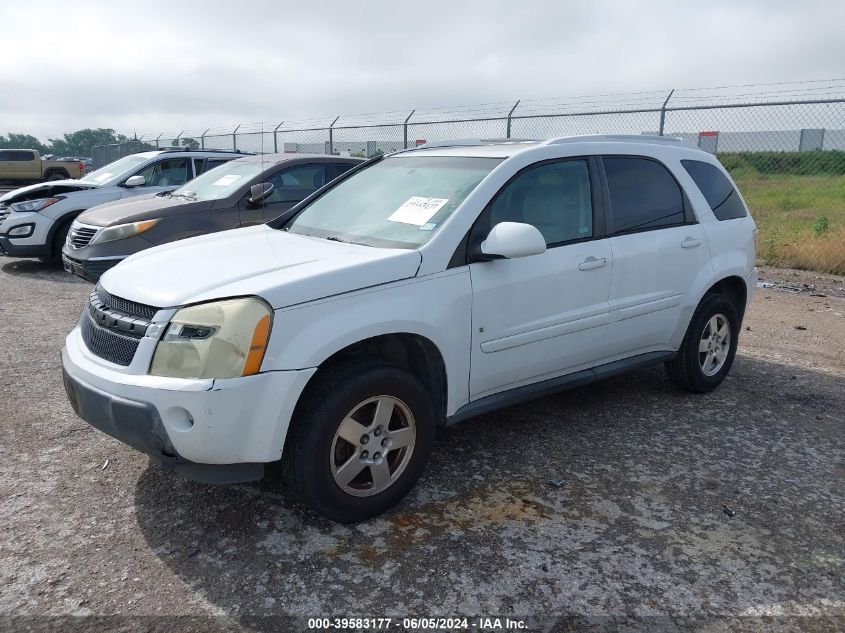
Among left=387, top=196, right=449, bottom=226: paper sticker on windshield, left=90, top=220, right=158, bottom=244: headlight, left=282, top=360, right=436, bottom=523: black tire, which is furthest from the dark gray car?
left=282, top=360, right=436, bottom=523: black tire

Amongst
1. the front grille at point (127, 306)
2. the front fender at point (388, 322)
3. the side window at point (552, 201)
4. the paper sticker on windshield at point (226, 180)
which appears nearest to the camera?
the front fender at point (388, 322)

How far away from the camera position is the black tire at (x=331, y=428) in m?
3.04

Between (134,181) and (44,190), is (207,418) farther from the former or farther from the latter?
(44,190)

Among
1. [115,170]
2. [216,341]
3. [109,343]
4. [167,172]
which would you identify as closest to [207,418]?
[216,341]

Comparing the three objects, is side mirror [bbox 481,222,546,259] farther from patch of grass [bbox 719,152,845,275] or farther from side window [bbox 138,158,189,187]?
side window [bbox 138,158,189,187]

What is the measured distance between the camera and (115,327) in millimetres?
3227

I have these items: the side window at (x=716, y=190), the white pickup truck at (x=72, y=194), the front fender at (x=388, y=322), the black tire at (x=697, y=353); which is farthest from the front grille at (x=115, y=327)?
the white pickup truck at (x=72, y=194)

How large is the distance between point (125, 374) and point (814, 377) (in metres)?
5.01

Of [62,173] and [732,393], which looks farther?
[62,173]

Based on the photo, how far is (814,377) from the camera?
18.5 feet

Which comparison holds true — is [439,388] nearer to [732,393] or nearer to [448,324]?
[448,324]

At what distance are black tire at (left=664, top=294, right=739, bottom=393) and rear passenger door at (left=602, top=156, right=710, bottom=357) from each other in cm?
16

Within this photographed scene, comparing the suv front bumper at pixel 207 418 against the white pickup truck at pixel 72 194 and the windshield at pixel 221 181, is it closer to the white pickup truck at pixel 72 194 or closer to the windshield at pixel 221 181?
the windshield at pixel 221 181

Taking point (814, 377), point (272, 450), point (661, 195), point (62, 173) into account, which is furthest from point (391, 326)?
point (62, 173)
